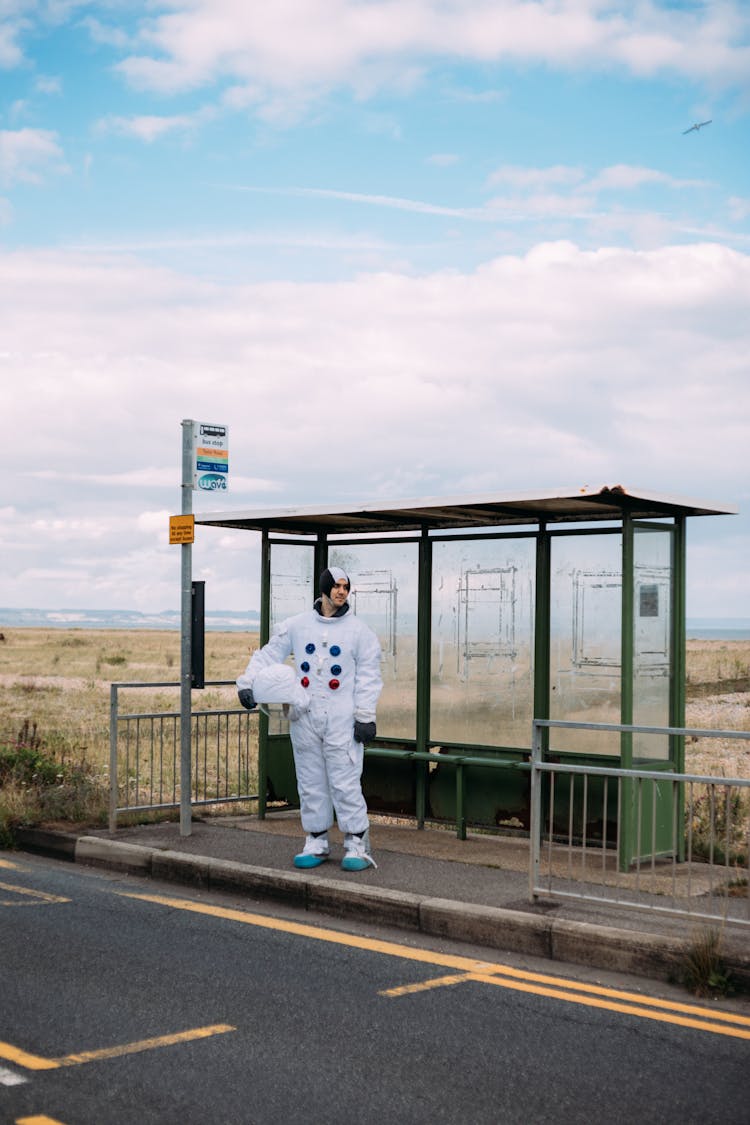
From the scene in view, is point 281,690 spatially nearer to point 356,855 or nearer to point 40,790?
point 356,855

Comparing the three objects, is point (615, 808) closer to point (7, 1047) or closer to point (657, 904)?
point (657, 904)

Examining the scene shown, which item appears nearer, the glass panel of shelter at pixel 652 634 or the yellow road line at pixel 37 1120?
the yellow road line at pixel 37 1120

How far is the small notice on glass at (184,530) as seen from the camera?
10.0m

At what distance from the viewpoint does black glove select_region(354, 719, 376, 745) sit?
345 inches

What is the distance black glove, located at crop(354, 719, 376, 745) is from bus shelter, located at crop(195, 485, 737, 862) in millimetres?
1386

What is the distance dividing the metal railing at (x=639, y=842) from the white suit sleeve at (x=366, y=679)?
1242mm

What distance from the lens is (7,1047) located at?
539 cm

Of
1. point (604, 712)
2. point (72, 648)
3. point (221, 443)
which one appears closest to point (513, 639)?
point (604, 712)

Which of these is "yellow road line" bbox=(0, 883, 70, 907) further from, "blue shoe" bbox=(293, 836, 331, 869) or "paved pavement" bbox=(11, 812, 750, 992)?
"blue shoe" bbox=(293, 836, 331, 869)

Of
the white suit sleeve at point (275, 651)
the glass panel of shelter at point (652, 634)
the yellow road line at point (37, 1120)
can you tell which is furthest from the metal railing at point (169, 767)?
the yellow road line at point (37, 1120)

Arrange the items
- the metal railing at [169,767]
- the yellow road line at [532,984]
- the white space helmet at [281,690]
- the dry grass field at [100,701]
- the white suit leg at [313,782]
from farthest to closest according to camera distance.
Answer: the dry grass field at [100,701] < the metal railing at [169,767] < the white suit leg at [313,782] < the white space helmet at [281,690] < the yellow road line at [532,984]

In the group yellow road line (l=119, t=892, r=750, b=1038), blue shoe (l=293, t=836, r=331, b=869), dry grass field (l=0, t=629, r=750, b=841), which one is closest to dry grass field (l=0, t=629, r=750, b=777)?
dry grass field (l=0, t=629, r=750, b=841)

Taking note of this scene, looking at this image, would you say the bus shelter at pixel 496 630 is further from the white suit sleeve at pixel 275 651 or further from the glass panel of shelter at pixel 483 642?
the white suit sleeve at pixel 275 651

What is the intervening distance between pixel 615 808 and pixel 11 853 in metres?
4.83
